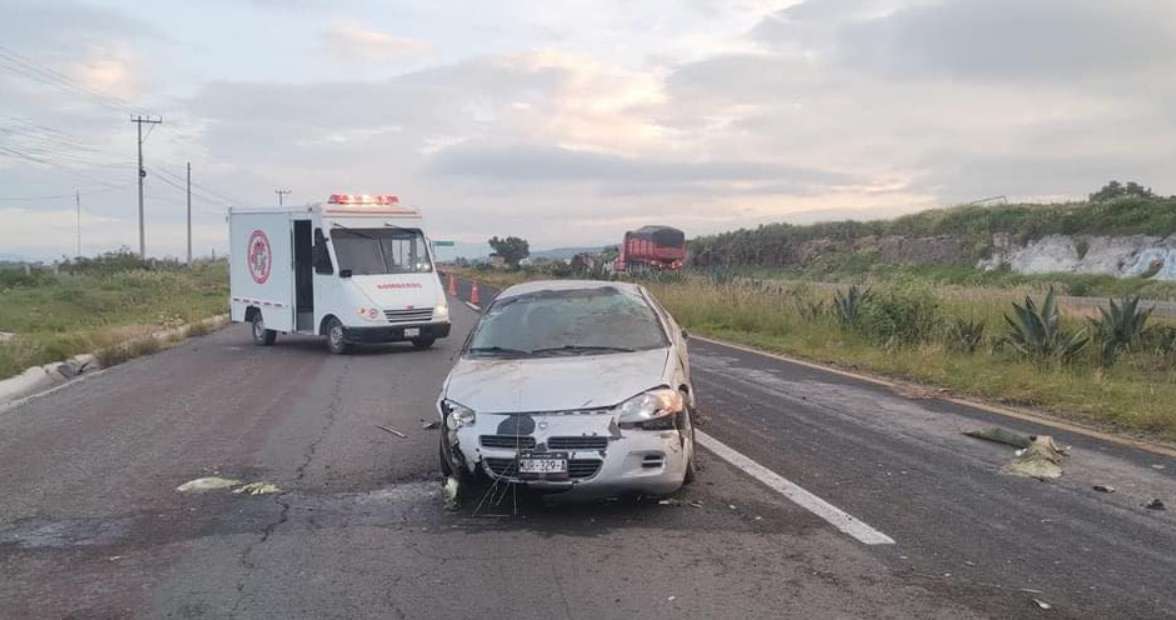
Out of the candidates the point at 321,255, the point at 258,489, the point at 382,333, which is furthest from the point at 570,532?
the point at 321,255

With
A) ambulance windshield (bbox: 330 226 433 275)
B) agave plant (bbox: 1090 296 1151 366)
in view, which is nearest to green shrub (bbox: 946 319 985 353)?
agave plant (bbox: 1090 296 1151 366)

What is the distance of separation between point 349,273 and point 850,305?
929 cm

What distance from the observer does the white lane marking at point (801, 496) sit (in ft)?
17.9

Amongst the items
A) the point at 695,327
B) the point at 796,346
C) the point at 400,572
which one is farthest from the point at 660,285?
the point at 400,572

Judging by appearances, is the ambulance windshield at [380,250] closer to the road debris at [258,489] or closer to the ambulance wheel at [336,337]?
the ambulance wheel at [336,337]

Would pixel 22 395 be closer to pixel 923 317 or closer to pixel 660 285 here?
pixel 923 317

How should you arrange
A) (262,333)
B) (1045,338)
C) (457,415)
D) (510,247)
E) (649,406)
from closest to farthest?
(649,406)
(457,415)
(1045,338)
(262,333)
(510,247)

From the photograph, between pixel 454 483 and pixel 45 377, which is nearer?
pixel 454 483

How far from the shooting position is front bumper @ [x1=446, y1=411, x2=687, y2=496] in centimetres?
560

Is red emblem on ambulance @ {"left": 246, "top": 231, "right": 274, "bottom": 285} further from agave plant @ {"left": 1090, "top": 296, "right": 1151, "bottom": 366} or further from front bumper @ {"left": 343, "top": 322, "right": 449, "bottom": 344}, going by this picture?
agave plant @ {"left": 1090, "top": 296, "right": 1151, "bottom": 366}

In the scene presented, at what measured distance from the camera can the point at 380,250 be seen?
57.1 feet

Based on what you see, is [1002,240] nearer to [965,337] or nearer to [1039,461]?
[965,337]

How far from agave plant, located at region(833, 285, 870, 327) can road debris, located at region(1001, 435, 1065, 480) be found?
988cm

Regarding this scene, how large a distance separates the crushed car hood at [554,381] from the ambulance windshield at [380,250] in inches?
424
